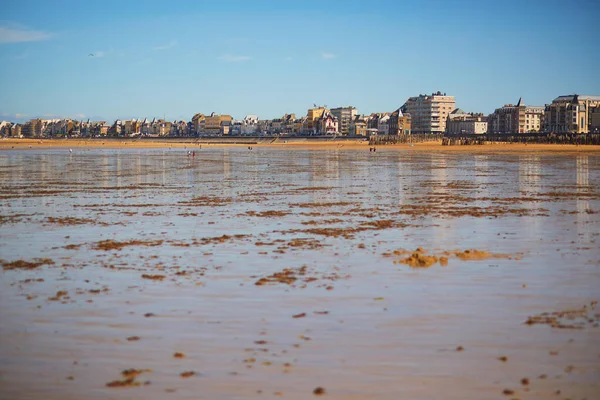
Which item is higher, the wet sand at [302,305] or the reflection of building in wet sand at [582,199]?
the reflection of building in wet sand at [582,199]

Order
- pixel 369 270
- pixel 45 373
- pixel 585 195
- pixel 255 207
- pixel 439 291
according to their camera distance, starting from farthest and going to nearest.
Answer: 1. pixel 585 195
2. pixel 255 207
3. pixel 369 270
4. pixel 439 291
5. pixel 45 373

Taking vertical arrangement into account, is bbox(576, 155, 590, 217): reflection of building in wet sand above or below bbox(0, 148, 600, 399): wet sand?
above

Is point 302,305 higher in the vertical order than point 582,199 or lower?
lower

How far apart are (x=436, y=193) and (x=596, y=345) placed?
2105 cm

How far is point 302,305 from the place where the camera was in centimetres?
958

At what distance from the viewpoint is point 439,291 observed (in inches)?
405

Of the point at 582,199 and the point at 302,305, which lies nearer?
the point at 302,305

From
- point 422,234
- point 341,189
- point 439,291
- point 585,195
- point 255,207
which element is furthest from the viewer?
point 341,189

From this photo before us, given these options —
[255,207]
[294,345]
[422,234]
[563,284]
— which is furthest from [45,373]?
[255,207]

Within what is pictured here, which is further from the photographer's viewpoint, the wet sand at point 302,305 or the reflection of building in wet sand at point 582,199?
the reflection of building in wet sand at point 582,199

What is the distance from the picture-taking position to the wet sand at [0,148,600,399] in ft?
22.0

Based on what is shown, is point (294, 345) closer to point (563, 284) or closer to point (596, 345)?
point (596, 345)

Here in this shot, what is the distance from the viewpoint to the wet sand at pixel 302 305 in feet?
22.0

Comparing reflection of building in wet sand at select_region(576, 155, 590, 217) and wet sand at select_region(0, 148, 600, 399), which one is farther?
reflection of building in wet sand at select_region(576, 155, 590, 217)
